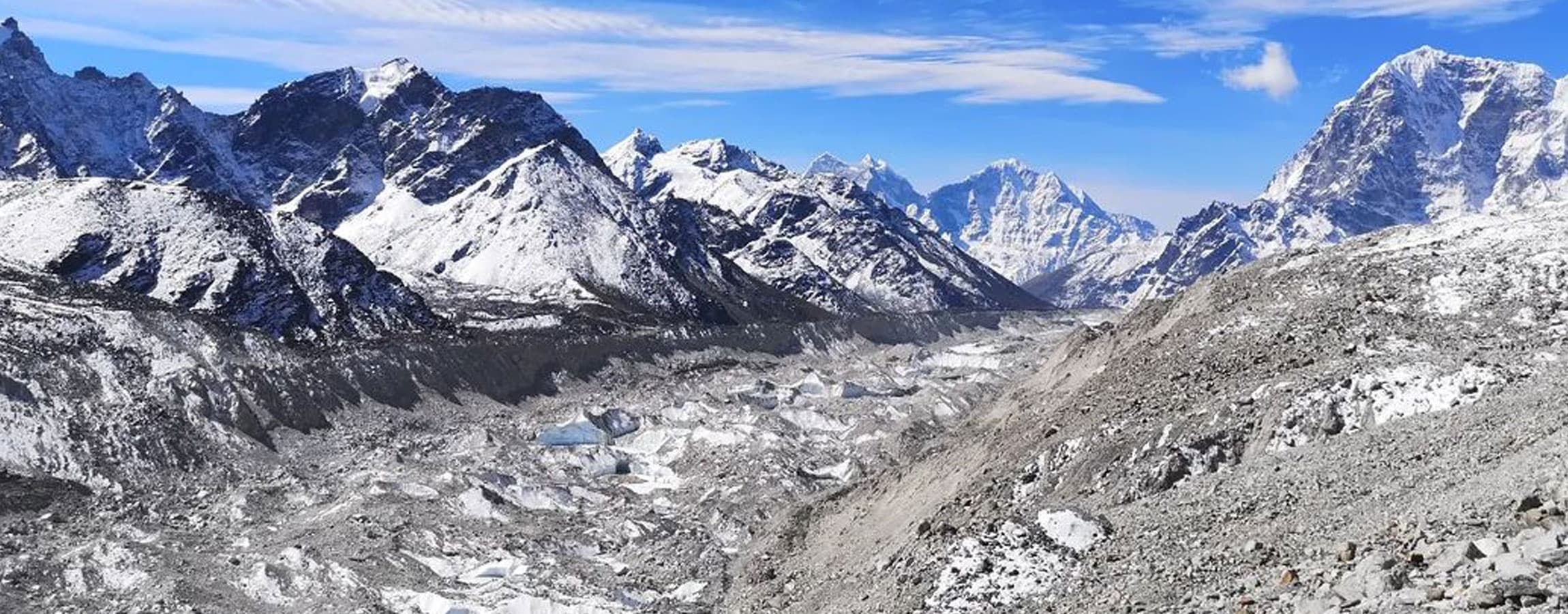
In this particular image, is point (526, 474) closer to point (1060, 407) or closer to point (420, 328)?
point (1060, 407)

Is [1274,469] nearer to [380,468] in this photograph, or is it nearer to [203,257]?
[380,468]

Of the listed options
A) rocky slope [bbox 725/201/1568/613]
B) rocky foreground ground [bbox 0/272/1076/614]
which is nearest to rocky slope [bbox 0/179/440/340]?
rocky foreground ground [bbox 0/272/1076/614]

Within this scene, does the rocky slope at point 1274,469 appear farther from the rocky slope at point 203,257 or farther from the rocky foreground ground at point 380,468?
the rocky slope at point 203,257

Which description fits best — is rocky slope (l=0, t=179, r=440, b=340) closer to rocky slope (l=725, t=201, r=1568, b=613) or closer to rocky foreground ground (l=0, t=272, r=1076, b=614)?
rocky foreground ground (l=0, t=272, r=1076, b=614)

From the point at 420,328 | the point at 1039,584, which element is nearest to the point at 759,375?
the point at 420,328

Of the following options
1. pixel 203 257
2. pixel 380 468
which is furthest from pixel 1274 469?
pixel 203 257

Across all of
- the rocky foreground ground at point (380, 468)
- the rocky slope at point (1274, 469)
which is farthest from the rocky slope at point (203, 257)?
the rocky slope at point (1274, 469)
